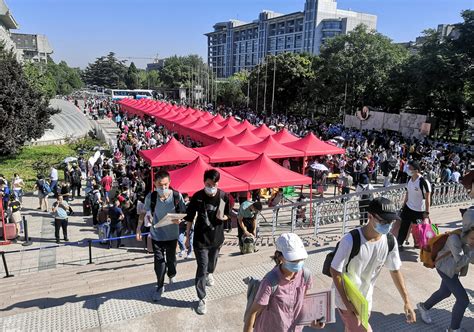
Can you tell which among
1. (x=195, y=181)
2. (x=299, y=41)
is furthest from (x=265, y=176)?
(x=299, y=41)

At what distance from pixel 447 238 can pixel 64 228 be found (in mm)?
9257

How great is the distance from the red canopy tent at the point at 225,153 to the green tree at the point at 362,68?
24.0 metres

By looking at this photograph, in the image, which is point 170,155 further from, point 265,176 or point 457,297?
point 457,297

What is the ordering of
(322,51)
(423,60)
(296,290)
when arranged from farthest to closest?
(322,51) < (423,60) < (296,290)

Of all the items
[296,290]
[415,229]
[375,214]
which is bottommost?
[415,229]

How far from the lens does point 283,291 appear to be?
2604mm

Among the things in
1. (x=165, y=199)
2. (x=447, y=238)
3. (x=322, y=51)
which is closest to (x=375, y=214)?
(x=447, y=238)

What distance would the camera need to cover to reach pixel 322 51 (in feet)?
133

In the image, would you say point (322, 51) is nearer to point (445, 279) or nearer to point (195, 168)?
point (195, 168)

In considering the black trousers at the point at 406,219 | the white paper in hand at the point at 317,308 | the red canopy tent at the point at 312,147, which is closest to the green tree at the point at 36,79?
the red canopy tent at the point at 312,147

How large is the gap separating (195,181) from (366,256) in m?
7.93

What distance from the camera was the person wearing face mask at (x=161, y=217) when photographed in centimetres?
409

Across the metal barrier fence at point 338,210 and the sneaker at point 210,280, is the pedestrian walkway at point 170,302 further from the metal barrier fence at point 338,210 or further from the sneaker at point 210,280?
the metal barrier fence at point 338,210

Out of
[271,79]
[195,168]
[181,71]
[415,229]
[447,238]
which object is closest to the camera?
[447,238]
